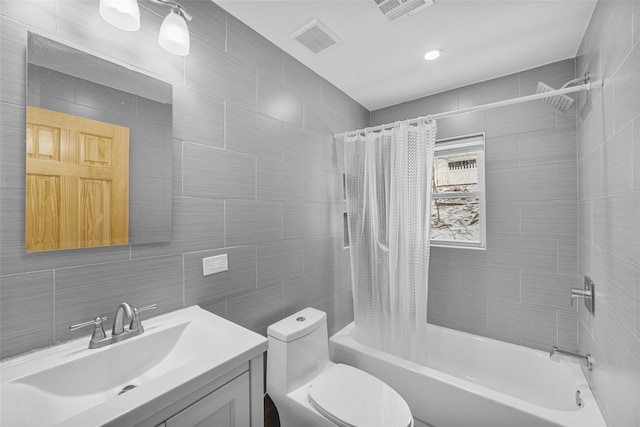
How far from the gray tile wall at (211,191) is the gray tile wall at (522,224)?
1061mm

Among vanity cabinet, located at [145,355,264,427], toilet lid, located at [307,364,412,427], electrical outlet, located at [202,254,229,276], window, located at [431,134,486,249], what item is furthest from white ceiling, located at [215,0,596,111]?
toilet lid, located at [307,364,412,427]

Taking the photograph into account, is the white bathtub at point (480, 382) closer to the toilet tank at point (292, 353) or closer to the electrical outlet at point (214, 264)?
the toilet tank at point (292, 353)

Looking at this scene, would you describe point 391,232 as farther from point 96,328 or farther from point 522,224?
point 96,328

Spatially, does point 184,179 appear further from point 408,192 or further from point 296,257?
point 408,192

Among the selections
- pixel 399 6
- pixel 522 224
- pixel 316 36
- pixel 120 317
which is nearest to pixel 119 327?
pixel 120 317

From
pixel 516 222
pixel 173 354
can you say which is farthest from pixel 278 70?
pixel 516 222

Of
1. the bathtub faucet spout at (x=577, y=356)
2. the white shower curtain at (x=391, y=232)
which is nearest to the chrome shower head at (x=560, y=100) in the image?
the white shower curtain at (x=391, y=232)

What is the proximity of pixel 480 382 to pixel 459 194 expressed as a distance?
1.51m

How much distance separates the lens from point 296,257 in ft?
6.10

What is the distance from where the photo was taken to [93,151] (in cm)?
99

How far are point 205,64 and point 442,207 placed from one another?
6.97 ft

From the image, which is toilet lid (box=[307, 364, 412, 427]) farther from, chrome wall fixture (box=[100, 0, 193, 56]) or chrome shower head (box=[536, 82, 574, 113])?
chrome shower head (box=[536, 82, 574, 113])

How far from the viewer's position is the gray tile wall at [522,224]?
73.0 inches

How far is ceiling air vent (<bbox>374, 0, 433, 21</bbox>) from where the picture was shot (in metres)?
1.34
